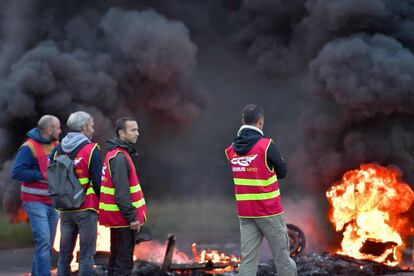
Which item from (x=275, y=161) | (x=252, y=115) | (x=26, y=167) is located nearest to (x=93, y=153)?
(x=26, y=167)

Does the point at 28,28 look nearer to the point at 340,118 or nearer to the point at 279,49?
the point at 279,49

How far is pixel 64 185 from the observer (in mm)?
4621

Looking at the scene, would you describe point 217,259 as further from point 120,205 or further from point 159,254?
point 120,205

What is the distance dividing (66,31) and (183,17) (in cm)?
269

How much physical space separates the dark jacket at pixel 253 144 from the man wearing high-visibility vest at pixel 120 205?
939mm

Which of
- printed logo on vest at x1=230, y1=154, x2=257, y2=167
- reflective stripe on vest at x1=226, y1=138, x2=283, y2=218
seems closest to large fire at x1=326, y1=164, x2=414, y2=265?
reflective stripe on vest at x1=226, y1=138, x2=283, y2=218

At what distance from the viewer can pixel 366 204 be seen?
8.86 meters

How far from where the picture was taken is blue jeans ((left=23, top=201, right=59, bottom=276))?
5059mm

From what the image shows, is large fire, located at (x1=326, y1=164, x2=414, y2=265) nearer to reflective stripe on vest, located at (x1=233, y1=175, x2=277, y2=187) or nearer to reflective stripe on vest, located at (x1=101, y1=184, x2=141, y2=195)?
reflective stripe on vest, located at (x1=233, y1=175, x2=277, y2=187)

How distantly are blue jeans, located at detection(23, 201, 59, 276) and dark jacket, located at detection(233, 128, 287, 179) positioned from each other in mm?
2012

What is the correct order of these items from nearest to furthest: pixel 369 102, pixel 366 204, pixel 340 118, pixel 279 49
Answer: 1. pixel 366 204
2. pixel 369 102
3. pixel 340 118
4. pixel 279 49

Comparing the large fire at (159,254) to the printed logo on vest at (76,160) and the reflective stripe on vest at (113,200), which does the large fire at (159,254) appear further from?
the printed logo on vest at (76,160)

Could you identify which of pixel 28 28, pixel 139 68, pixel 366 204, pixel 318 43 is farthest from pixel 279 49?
pixel 28 28

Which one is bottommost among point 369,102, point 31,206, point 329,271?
point 329,271
